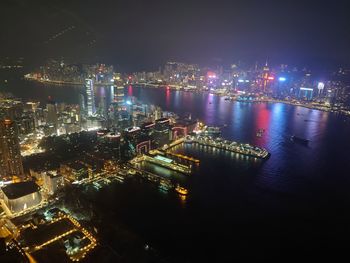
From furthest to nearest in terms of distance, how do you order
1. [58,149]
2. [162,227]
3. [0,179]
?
[58,149]
[0,179]
[162,227]

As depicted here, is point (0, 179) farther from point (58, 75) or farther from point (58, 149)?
point (58, 75)

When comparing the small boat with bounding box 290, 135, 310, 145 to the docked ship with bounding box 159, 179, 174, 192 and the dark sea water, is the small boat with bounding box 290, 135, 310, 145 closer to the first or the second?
the dark sea water

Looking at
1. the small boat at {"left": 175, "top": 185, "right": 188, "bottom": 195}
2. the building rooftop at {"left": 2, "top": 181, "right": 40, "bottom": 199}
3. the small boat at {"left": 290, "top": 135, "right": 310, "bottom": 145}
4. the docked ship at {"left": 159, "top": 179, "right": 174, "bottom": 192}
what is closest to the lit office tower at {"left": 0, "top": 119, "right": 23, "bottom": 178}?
the building rooftop at {"left": 2, "top": 181, "right": 40, "bottom": 199}

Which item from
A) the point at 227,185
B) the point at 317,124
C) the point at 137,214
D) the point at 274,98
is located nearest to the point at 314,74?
the point at 274,98

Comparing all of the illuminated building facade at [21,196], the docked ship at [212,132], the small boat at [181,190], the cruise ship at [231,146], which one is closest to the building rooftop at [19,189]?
the illuminated building facade at [21,196]

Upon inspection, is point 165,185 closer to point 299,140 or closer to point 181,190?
point 181,190
